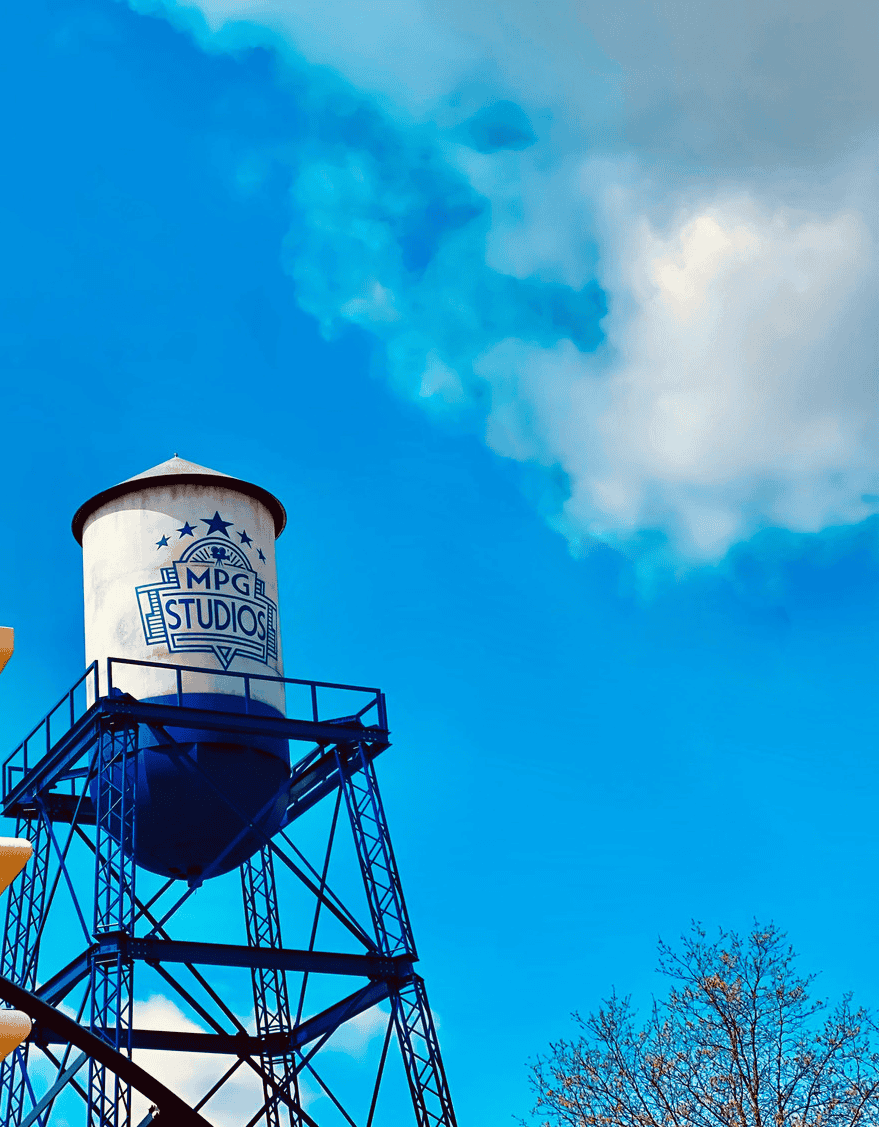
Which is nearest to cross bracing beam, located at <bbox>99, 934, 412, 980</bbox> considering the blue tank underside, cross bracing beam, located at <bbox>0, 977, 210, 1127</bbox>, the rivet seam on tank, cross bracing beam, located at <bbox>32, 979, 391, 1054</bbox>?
cross bracing beam, located at <bbox>32, 979, 391, 1054</bbox>

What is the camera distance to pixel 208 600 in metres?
22.2

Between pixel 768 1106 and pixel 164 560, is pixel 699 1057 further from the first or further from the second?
pixel 164 560

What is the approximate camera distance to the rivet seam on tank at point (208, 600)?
22.0m

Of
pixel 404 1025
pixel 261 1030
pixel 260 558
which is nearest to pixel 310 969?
pixel 404 1025

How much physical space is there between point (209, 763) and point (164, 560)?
329 centimetres

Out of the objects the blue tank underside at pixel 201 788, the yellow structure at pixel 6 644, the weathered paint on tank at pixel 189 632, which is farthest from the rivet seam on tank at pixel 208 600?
the yellow structure at pixel 6 644

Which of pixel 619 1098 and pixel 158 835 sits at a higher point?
pixel 158 835

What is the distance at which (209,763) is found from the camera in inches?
862

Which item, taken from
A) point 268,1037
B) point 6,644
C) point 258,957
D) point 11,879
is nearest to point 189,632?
point 258,957

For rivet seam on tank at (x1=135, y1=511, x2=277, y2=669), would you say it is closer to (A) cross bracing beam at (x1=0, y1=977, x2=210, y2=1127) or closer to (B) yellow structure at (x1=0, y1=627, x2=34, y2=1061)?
(A) cross bracing beam at (x1=0, y1=977, x2=210, y2=1127)

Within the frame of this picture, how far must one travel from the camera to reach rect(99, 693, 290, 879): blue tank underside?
21.7 metres

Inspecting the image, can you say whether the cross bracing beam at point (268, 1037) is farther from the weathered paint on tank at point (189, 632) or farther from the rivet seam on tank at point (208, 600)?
the rivet seam on tank at point (208, 600)

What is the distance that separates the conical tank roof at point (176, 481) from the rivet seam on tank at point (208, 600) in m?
0.73

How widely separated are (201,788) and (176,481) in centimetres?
504
